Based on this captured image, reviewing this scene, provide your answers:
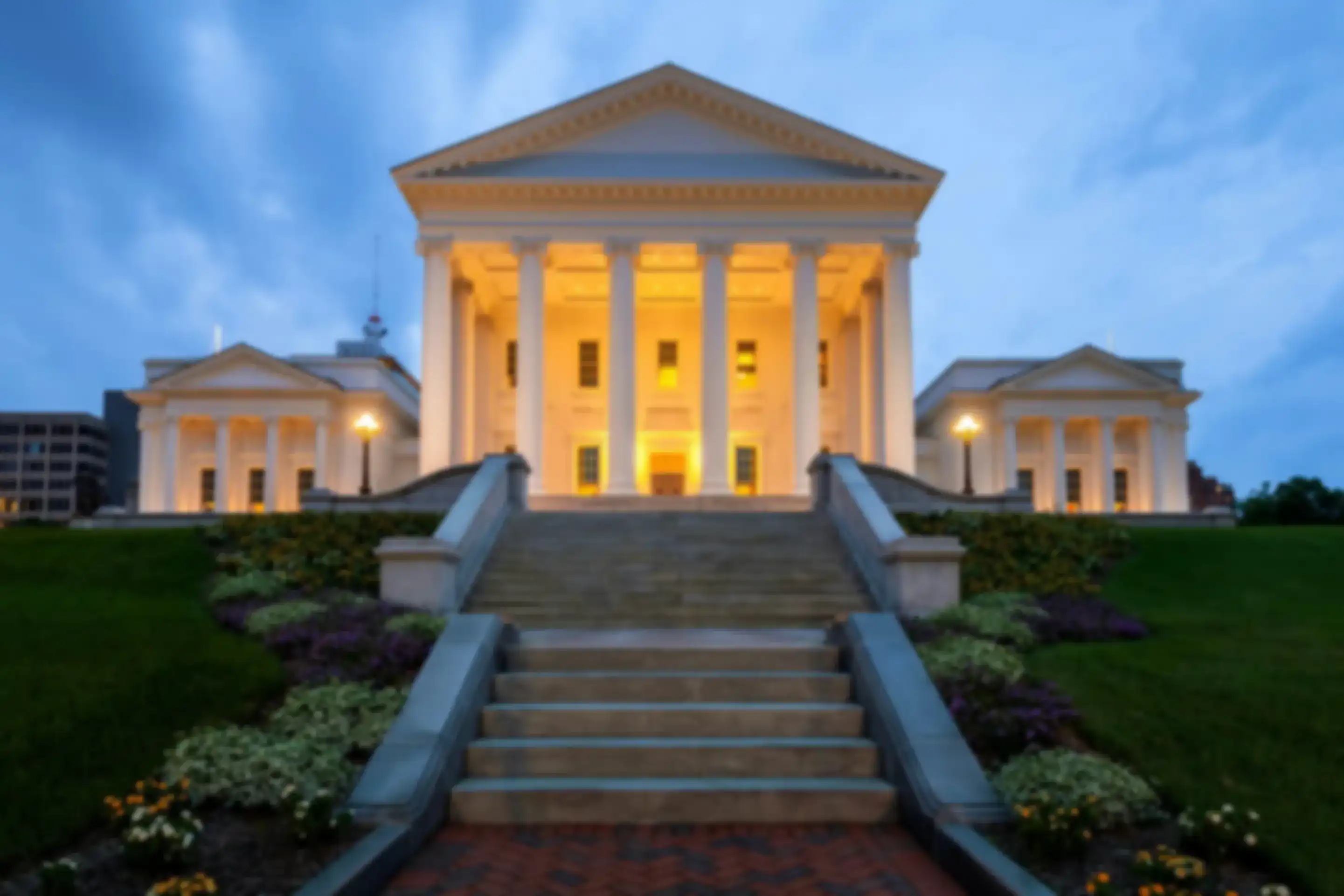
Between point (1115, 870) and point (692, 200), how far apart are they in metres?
30.6

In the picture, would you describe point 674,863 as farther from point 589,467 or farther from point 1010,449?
point 1010,449

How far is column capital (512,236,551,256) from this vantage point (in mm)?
34469

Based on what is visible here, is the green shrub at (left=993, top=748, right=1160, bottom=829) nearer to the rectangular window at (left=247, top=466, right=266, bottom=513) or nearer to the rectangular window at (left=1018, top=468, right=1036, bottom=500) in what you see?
the rectangular window at (left=1018, top=468, right=1036, bottom=500)

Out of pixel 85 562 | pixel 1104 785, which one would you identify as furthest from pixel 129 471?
pixel 1104 785

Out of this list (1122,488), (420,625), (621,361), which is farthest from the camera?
(1122,488)

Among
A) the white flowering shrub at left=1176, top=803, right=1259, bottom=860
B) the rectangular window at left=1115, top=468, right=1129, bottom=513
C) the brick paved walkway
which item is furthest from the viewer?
the rectangular window at left=1115, top=468, right=1129, bottom=513

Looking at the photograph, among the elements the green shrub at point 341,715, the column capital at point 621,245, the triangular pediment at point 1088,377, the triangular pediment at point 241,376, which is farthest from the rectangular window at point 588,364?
the green shrub at point 341,715

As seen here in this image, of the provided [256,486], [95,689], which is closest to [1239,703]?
[95,689]

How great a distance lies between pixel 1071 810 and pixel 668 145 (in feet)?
105

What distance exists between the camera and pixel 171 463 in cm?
4781

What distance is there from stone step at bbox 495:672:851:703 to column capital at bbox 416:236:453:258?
2706 cm

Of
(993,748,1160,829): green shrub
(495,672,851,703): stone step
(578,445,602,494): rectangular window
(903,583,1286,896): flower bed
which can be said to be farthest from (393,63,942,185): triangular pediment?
(993,748,1160,829): green shrub

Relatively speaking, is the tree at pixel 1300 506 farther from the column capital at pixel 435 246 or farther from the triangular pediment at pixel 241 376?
the triangular pediment at pixel 241 376

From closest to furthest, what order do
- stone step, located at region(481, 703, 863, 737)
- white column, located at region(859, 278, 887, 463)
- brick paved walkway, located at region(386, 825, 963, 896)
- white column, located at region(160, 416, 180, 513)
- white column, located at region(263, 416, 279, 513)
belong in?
brick paved walkway, located at region(386, 825, 963, 896), stone step, located at region(481, 703, 863, 737), white column, located at region(859, 278, 887, 463), white column, located at region(263, 416, 279, 513), white column, located at region(160, 416, 180, 513)
